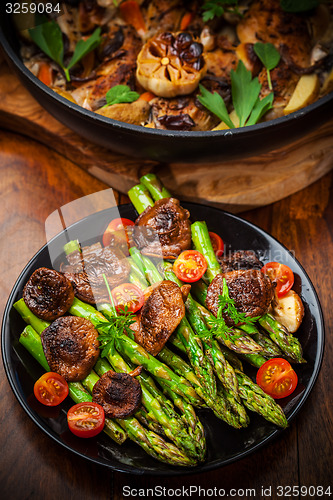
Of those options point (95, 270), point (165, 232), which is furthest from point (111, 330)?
point (165, 232)

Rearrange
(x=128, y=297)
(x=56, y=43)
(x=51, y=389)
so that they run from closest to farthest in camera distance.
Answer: (x=51, y=389)
(x=128, y=297)
(x=56, y=43)

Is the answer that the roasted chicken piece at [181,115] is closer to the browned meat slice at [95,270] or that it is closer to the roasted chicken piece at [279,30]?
the roasted chicken piece at [279,30]

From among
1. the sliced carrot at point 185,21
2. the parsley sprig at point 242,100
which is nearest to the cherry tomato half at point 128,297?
the parsley sprig at point 242,100

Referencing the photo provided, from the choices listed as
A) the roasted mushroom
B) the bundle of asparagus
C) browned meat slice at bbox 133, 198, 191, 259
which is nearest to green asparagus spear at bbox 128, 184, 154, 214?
browned meat slice at bbox 133, 198, 191, 259

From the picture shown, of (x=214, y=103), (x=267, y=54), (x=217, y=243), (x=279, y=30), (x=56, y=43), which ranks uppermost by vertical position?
(x=56, y=43)

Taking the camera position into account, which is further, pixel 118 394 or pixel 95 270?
pixel 95 270

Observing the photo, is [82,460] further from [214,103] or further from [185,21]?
[185,21]

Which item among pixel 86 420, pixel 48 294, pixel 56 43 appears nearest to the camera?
pixel 86 420
